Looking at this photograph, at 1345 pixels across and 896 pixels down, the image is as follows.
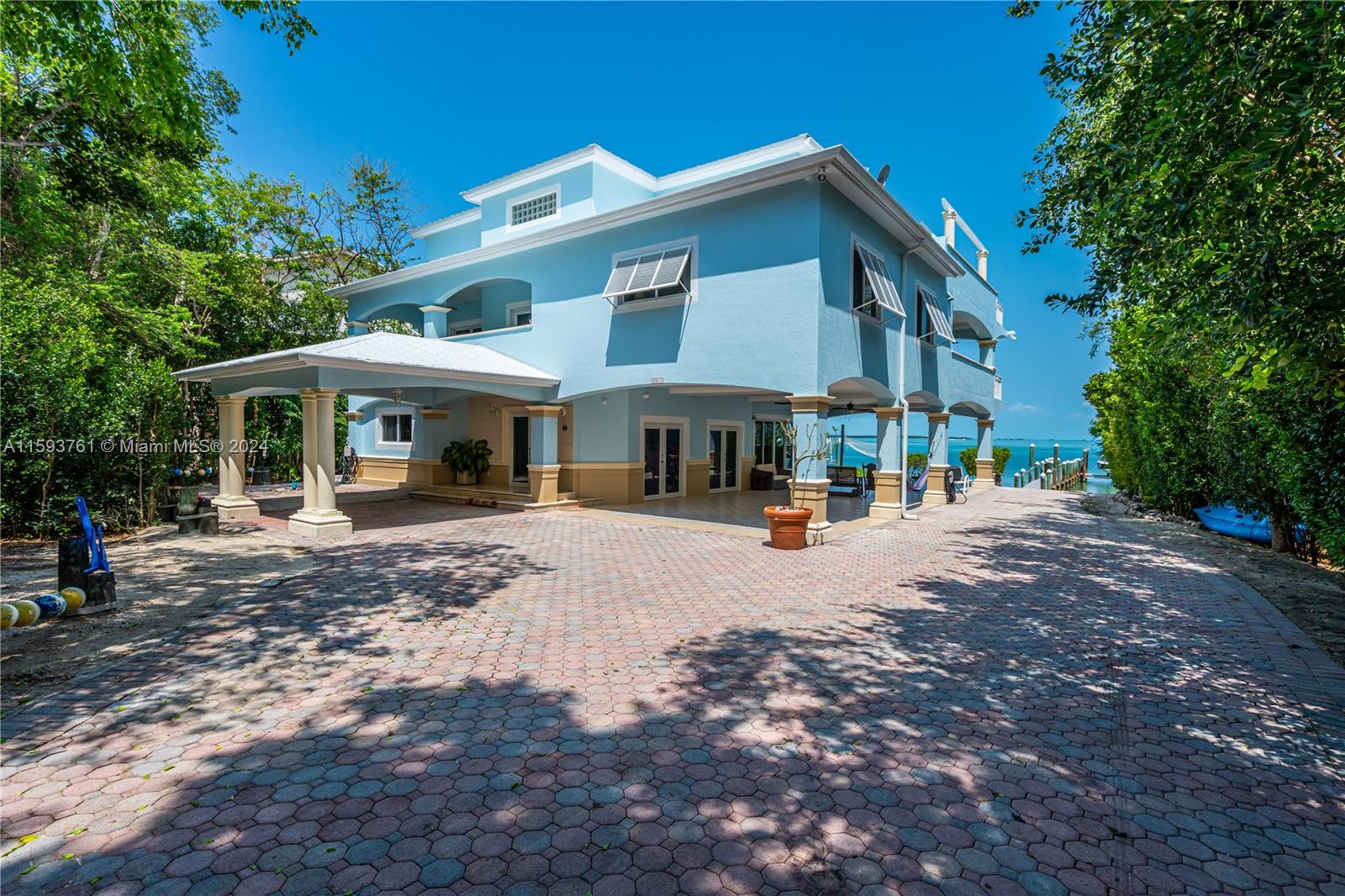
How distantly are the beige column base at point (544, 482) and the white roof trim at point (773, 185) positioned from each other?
5.86 m

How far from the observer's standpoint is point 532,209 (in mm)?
18688

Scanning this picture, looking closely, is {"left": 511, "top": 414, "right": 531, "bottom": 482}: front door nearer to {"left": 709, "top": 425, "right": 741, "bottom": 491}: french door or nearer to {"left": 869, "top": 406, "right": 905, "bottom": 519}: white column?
{"left": 709, "top": 425, "right": 741, "bottom": 491}: french door

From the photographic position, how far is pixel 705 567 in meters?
9.44

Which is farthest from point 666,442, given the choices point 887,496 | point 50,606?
point 50,606

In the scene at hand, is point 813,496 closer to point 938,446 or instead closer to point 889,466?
point 889,466

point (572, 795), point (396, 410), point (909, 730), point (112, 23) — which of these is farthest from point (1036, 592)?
point (396, 410)

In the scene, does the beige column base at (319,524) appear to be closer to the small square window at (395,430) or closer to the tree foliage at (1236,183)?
the small square window at (395,430)

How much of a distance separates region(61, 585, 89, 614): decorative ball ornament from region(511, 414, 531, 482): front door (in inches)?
507

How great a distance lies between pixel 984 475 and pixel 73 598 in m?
25.9

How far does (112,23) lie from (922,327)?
643 inches

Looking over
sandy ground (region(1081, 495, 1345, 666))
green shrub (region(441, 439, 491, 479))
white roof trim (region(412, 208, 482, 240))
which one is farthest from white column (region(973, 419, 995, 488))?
white roof trim (region(412, 208, 482, 240))

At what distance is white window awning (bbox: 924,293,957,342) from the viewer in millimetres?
15984

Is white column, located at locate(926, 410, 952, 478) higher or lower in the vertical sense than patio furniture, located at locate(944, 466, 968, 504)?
higher

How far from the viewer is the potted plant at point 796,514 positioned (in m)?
10.8
